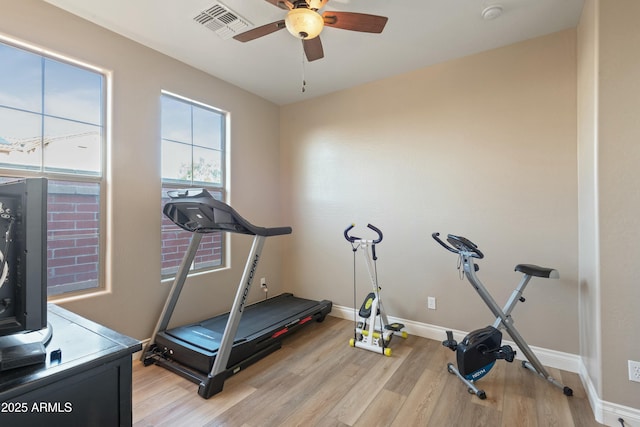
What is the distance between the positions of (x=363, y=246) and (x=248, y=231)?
124 centimetres

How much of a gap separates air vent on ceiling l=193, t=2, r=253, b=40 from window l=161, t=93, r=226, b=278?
3.07ft

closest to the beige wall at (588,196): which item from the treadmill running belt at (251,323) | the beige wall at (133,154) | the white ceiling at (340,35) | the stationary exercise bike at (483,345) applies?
the stationary exercise bike at (483,345)

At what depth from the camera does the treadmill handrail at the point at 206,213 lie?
7.07ft

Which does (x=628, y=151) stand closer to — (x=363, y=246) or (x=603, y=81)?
(x=603, y=81)

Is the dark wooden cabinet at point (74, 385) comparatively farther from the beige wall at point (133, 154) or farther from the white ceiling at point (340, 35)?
the white ceiling at point (340, 35)

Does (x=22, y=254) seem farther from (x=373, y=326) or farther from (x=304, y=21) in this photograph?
(x=373, y=326)

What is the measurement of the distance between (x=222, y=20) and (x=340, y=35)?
39.7 inches

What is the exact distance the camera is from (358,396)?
2.14 m

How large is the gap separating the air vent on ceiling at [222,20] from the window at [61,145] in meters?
1.06

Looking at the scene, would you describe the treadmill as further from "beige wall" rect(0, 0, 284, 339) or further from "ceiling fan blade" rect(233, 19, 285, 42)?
"ceiling fan blade" rect(233, 19, 285, 42)

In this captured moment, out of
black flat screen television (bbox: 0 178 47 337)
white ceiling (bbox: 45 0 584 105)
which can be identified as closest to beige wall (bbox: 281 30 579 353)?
white ceiling (bbox: 45 0 584 105)

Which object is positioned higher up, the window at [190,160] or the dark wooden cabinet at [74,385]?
the window at [190,160]

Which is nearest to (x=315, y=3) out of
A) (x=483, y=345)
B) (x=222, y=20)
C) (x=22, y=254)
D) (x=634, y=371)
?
(x=222, y=20)

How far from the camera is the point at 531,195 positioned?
8.53ft
